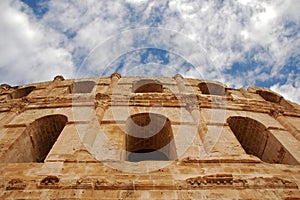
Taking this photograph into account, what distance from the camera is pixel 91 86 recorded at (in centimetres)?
1598

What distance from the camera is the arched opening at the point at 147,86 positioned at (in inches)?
602

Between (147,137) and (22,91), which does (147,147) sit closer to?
(147,137)

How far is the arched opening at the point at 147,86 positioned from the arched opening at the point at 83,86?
2.88 meters

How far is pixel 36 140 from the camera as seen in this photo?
9734 mm

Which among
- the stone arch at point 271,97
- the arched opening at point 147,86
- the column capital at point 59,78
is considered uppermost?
the column capital at point 59,78

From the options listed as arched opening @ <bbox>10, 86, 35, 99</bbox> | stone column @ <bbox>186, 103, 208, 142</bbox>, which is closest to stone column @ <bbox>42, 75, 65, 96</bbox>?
arched opening @ <bbox>10, 86, 35, 99</bbox>

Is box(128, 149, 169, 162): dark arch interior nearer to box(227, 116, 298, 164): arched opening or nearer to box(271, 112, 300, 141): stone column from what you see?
box(227, 116, 298, 164): arched opening

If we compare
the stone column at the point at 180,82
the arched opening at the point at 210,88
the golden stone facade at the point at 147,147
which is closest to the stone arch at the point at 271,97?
the golden stone facade at the point at 147,147

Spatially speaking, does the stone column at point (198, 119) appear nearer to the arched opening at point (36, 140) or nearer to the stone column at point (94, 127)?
the stone column at point (94, 127)

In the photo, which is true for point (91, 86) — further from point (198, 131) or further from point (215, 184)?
point (215, 184)

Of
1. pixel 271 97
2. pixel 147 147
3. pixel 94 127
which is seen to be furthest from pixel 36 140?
pixel 271 97

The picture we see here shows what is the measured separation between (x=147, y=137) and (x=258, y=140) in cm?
476

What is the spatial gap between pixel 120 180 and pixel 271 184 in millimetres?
3809

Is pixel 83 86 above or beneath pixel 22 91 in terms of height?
above
